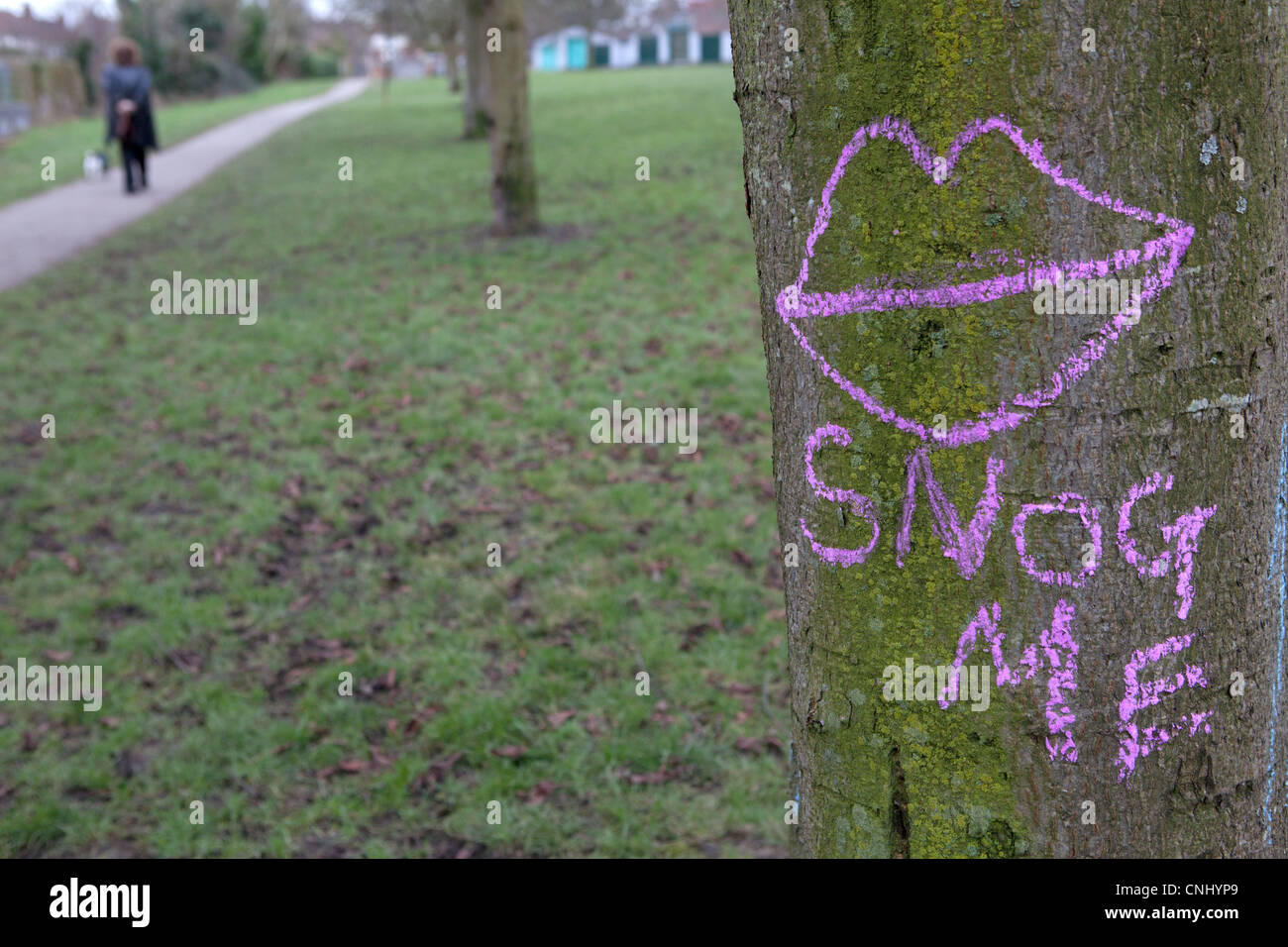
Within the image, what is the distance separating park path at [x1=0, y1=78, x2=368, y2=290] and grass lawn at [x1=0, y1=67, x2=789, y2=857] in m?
2.30

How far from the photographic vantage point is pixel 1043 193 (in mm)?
1412

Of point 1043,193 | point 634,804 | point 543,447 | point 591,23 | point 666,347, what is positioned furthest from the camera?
point 591,23

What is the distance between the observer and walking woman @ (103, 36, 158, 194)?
1490cm

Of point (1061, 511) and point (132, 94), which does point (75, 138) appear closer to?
point (132, 94)

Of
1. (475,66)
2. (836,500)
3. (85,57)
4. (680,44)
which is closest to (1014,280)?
(836,500)

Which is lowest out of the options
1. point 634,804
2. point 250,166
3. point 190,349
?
point 634,804

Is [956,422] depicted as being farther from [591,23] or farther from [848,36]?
[591,23]

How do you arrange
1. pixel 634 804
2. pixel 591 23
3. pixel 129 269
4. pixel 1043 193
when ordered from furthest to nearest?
pixel 591 23 → pixel 129 269 → pixel 634 804 → pixel 1043 193

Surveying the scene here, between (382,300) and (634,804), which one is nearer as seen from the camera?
(634,804)

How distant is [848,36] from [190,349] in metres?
8.47

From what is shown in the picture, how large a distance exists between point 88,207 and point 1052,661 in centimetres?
1780

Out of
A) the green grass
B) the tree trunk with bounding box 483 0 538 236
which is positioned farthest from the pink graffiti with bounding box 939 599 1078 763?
the green grass

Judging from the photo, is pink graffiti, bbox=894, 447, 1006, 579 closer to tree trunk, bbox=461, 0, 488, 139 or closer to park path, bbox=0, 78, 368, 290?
park path, bbox=0, 78, 368, 290

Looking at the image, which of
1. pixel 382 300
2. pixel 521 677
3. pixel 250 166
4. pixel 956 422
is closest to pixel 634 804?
pixel 521 677
